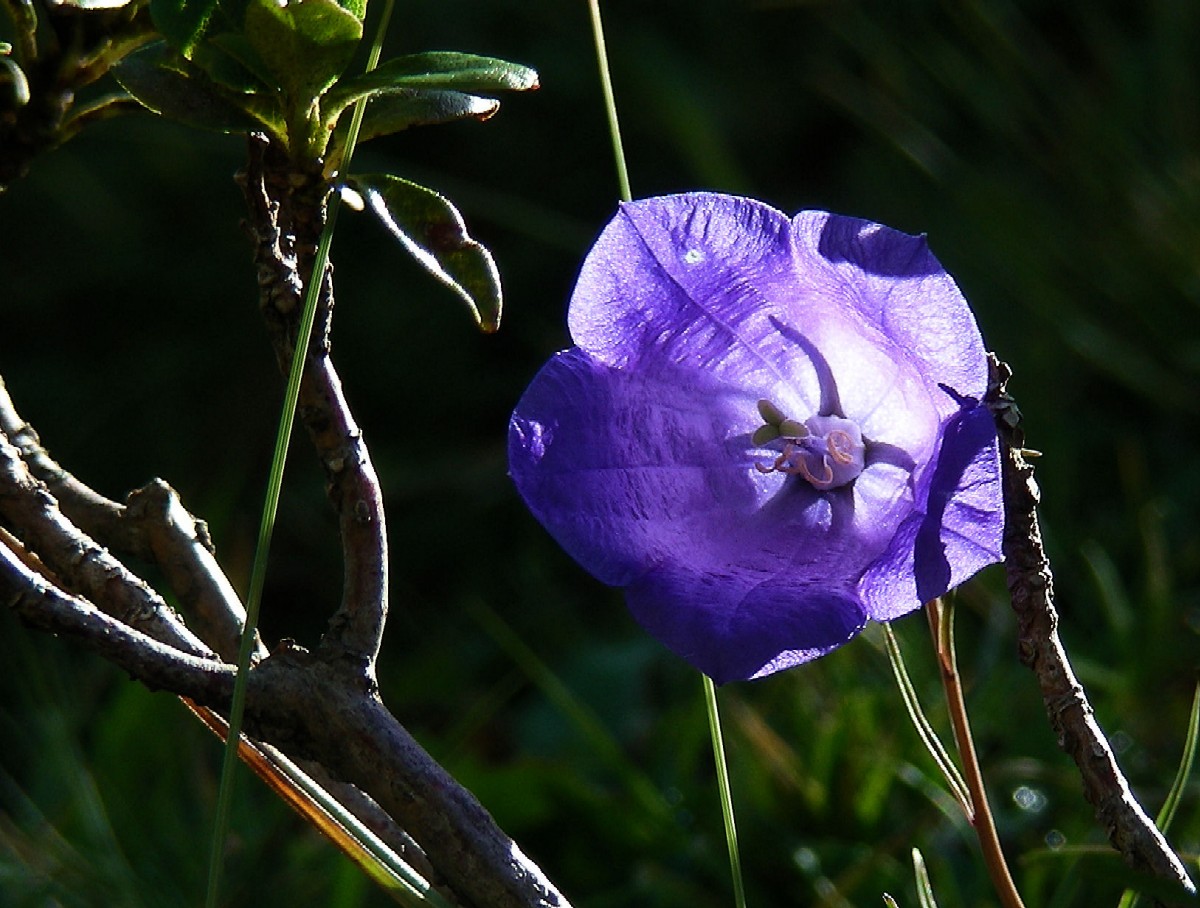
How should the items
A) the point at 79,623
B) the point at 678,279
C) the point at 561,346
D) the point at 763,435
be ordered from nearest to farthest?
the point at 79,623
the point at 678,279
the point at 763,435
the point at 561,346

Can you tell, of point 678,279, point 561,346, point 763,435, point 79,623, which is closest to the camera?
point 79,623

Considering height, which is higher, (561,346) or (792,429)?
(792,429)

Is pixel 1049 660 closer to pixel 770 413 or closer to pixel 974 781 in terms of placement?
pixel 974 781

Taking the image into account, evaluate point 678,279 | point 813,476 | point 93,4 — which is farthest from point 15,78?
point 813,476

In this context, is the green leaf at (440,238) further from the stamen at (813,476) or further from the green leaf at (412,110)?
the stamen at (813,476)

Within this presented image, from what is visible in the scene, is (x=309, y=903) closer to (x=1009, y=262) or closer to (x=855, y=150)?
(x=1009, y=262)

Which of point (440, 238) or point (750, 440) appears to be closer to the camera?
point (440, 238)

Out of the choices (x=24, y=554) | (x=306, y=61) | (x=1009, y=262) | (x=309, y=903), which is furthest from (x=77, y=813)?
(x=1009, y=262)
